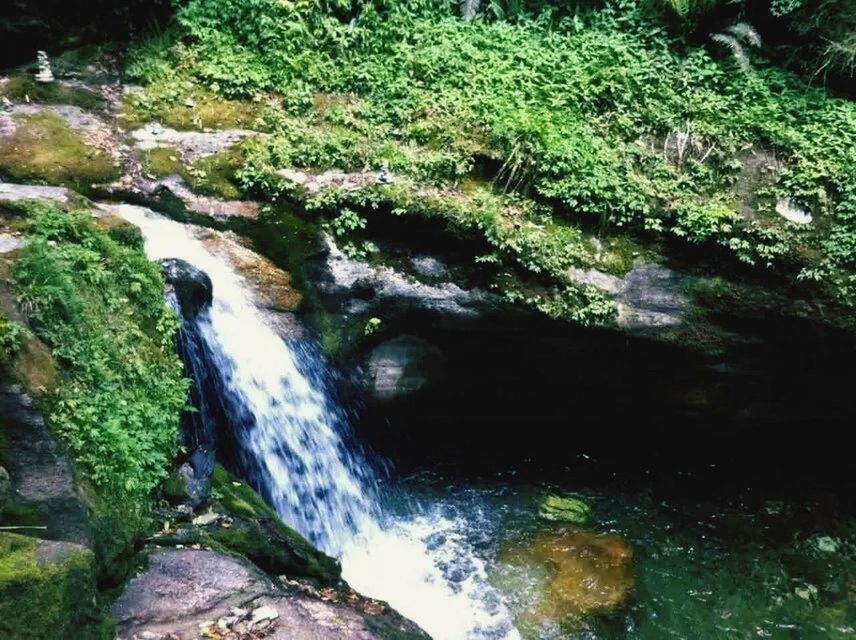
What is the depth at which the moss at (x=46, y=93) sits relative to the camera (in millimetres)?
8008

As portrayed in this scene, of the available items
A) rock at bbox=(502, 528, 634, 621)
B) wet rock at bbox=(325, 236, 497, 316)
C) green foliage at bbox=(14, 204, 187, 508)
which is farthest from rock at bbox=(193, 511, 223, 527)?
rock at bbox=(502, 528, 634, 621)

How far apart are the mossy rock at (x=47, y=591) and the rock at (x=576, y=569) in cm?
431

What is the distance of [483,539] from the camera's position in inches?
293

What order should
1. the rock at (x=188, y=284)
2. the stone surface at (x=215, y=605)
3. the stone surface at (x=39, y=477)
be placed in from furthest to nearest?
the rock at (x=188, y=284), the stone surface at (x=215, y=605), the stone surface at (x=39, y=477)

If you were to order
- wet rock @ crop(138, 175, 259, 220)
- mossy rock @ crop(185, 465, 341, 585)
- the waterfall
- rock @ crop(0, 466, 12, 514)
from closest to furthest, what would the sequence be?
rock @ crop(0, 466, 12, 514)
mossy rock @ crop(185, 465, 341, 585)
the waterfall
wet rock @ crop(138, 175, 259, 220)

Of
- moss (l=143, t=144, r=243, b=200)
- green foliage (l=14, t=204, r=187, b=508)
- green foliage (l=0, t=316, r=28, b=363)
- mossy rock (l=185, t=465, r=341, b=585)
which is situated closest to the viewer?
green foliage (l=0, t=316, r=28, b=363)

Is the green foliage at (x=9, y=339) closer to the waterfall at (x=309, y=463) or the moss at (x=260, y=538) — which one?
the moss at (x=260, y=538)

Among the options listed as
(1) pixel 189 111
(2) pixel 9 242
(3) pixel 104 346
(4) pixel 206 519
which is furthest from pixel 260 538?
(1) pixel 189 111

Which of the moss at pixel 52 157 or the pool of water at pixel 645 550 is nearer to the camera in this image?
the pool of water at pixel 645 550

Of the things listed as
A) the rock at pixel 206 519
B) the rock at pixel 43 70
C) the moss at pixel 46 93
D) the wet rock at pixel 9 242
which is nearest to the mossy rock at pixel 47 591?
the rock at pixel 206 519

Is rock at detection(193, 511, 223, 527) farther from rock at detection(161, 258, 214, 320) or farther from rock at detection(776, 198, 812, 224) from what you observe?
rock at detection(776, 198, 812, 224)

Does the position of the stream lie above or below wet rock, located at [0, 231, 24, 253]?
below

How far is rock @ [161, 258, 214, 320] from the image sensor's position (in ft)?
20.7

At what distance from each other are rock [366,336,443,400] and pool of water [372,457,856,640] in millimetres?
1204
